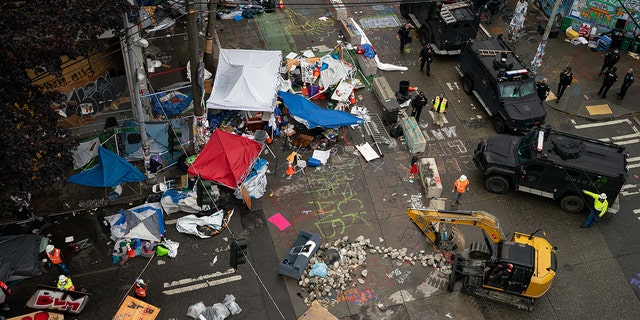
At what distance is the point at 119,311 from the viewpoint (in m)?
17.0

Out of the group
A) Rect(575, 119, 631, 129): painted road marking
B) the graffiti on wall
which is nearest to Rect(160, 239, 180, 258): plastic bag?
Rect(575, 119, 631, 129): painted road marking

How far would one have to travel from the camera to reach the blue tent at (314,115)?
22.3m

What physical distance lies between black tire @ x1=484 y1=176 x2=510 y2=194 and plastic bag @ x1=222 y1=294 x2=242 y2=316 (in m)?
10.5

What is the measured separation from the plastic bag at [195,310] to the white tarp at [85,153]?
24.7 ft

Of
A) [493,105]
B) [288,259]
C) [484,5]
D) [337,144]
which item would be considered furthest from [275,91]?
[484,5]

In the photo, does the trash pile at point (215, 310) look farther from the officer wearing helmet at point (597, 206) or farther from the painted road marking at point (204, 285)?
the officer wearing helmet at point (597, 206)

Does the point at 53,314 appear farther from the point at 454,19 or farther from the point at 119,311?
the point at 454,19

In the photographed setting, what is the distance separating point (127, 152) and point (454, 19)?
1598cm

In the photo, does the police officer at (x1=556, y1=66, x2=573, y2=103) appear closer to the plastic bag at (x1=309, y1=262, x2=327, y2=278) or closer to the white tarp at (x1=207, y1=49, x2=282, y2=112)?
the white tarp at (x1=207, y1=49, x2=282, y2=112)

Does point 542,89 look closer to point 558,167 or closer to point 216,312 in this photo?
point 558,167

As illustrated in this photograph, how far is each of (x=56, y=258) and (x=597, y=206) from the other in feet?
60.3

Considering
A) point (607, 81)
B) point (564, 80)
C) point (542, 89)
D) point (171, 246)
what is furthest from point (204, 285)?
point (607, 81)

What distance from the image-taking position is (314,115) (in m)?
22.6

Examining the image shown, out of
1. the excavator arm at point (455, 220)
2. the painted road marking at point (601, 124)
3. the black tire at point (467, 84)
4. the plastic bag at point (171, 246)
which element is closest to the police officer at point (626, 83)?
the painted road marking at point (601, 124)
